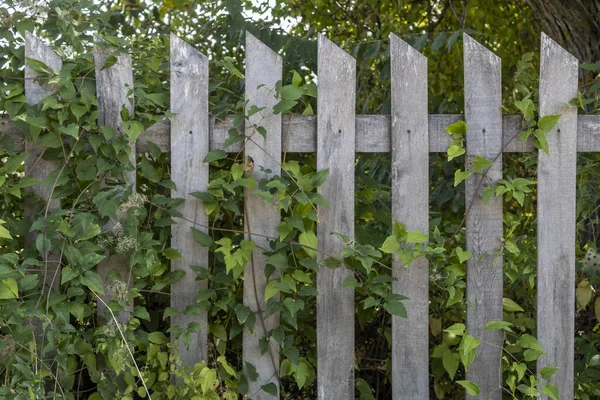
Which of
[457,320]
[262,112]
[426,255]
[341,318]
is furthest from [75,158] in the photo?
[457,320]

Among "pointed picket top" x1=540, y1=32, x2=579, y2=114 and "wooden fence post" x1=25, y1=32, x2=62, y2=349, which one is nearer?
"pointed picket top" x1=540, y1=32, x2=579, y2=114

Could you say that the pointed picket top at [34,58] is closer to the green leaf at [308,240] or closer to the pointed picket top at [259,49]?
the pointed picket top at [259,49]

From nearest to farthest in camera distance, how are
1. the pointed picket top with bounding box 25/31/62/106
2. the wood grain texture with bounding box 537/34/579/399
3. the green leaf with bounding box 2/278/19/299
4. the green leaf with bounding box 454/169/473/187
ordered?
the green leaf with bounding box 2/278/19/299
the green leaf with bounding box 454/169/473/187
the wood grain texture with bounding box 537/34/579/399
the pointed picket top with bounding box 25/31/62/106

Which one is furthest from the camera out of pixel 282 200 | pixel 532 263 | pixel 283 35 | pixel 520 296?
pixel 283 35

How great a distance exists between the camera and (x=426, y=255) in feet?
9.47

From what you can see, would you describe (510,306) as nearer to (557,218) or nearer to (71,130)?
(557,218)

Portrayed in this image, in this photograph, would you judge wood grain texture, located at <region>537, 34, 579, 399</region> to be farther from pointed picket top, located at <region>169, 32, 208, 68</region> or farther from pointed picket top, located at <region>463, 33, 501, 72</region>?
pointed picket top, located at <region>169, 32, 208, 68</region>

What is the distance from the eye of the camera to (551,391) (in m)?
2.85

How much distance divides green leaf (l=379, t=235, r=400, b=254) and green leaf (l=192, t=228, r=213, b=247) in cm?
63

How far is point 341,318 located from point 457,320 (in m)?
0.47

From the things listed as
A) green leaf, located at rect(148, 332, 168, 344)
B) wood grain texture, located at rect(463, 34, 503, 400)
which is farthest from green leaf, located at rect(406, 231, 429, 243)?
green leaf, located at rect(148, 332, 168, 344)

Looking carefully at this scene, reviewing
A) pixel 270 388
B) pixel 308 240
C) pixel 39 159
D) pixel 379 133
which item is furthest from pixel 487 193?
pixel 39 159

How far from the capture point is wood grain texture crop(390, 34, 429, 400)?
2.86 meters

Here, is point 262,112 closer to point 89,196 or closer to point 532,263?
point 89,196
